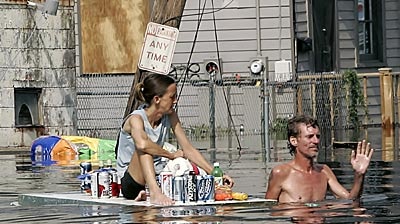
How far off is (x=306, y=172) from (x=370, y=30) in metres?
22.1

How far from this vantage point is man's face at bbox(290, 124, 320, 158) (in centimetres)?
1024

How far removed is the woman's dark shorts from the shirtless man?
3.97ft

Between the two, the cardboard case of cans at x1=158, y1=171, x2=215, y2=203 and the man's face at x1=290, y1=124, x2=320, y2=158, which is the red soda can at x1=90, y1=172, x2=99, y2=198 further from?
the man's face at x1=290, y1=124, x2=320, y2=158

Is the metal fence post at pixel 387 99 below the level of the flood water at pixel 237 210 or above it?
above

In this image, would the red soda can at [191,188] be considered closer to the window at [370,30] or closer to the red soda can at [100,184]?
the red soda can at [100,184]

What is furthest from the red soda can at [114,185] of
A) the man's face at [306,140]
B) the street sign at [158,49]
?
the street sign at [158,49]

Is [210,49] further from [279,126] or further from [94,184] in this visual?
[94,184]

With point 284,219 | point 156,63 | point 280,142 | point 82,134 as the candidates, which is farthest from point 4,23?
point 284,219

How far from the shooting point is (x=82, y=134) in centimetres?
2650

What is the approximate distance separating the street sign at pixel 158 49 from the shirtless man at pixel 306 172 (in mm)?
4651

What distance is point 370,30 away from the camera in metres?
32.2

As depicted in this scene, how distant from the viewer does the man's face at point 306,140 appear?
10.2m

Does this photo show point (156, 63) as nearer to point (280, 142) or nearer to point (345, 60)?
point (280, 142)

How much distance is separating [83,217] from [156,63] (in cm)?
503
